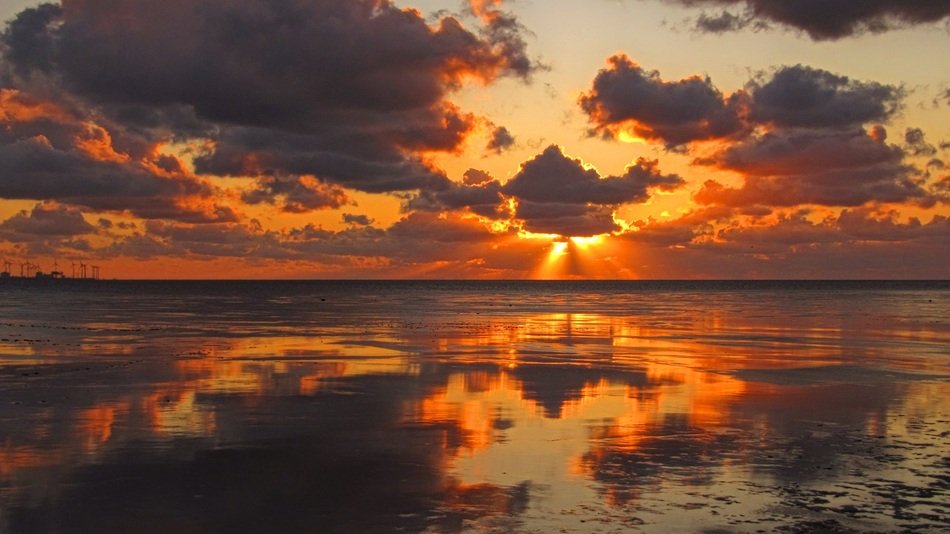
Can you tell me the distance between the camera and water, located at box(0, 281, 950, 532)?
14.2 meters

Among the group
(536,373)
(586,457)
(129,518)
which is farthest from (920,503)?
(536,373)

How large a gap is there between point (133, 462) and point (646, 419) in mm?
11655

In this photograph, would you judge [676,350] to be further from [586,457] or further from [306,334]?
[586,457]

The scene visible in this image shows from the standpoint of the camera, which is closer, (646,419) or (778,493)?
(778,493)

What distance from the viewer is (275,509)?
571 inches

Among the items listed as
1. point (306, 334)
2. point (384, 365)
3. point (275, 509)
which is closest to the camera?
point (275, 509)

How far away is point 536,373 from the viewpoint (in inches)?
1307

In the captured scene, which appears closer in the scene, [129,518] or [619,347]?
[129,518]

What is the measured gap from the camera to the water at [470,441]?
14.2 metres

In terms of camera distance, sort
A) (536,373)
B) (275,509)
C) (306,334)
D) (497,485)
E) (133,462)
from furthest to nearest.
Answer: (306,334) → (536,373) → (133,462) → (497,485) → (275,509)

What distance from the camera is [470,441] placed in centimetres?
1975

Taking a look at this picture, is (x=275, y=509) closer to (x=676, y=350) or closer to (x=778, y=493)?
(x=778, y=493)

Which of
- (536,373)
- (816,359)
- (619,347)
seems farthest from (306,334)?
(816,359)

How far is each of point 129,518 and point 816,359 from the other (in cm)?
3200
